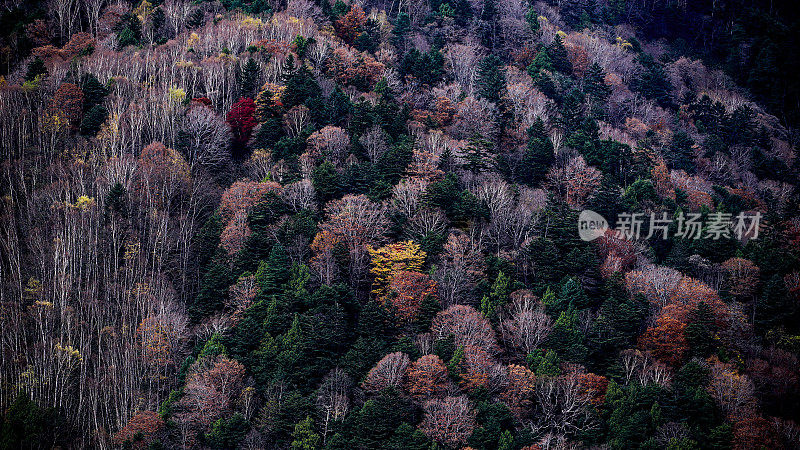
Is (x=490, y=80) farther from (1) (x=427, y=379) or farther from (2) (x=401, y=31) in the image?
(1) (x=427, y=379)

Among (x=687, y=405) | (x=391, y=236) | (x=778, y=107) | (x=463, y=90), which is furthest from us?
(x=778, y=107)

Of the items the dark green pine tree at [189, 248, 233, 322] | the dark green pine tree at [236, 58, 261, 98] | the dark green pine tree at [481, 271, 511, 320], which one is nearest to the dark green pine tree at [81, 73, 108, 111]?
the dark green pine tree at [236, 58, 261, 98]

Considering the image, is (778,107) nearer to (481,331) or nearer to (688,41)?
(688,41)

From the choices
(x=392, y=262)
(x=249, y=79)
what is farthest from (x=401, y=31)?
(x=392, y=262)

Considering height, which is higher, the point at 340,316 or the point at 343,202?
the point at 343,202

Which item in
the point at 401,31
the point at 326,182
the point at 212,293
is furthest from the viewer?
the point at 401,31

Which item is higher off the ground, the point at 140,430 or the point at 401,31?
the point at 401,31

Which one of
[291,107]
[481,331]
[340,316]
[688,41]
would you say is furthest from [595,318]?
[688,41]
